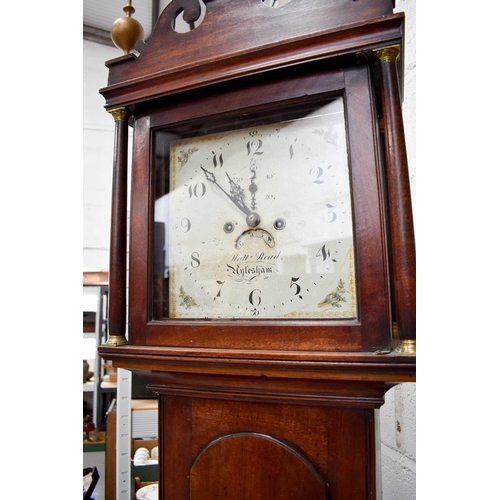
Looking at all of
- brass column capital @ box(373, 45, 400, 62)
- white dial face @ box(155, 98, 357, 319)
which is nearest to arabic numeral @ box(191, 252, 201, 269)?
white dial face @ box(155, 98, 357, 319)

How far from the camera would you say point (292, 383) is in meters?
0.58

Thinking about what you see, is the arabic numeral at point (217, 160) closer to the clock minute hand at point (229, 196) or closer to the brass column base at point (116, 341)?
the clock minute hand at point (229, 196)

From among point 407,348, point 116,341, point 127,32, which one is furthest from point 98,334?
point 407,348

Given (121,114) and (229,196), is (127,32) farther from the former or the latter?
(229,196)

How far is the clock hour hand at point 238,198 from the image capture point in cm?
63

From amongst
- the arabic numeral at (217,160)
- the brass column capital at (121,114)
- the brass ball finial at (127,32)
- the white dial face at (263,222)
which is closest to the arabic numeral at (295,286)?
the white dial face at (263,222)

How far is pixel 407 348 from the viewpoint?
50 cm

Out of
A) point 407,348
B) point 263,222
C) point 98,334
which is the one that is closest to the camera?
point 407,348

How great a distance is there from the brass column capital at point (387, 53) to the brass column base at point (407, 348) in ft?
1.19

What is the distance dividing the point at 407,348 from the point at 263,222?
0.26 meters

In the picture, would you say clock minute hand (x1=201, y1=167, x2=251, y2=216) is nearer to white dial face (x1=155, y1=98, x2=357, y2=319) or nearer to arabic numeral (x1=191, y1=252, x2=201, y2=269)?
white dial face (x1=155, y1=98, x2=357, y2=319)

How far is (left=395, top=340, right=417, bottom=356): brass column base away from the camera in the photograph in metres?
0.50
